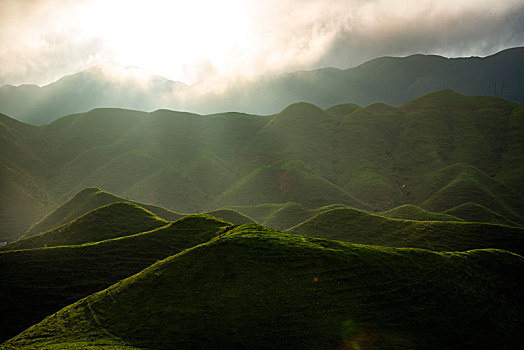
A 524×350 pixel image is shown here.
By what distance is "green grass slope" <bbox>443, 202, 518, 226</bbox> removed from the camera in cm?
11369

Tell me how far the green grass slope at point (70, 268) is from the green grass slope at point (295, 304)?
8.43m

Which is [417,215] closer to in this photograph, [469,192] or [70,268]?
[469,192]

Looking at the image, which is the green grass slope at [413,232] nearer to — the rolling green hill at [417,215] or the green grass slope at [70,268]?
the rolling green hill at [417,215]

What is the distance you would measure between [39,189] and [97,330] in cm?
19229

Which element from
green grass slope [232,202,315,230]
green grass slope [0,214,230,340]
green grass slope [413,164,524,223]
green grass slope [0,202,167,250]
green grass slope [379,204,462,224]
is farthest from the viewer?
green grass slope [413,164,524,223]

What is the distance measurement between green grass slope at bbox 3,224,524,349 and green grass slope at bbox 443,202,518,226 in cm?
7816

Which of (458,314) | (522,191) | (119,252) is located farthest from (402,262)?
(522,191)

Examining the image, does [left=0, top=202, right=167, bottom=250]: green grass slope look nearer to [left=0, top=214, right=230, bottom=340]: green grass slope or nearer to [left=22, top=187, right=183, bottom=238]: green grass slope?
[left=0, top=214, right=230, bottom=340]: green grass slope

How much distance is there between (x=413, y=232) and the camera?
7975cm

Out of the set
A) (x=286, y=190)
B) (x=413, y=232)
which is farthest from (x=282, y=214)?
(x=413, y=232)

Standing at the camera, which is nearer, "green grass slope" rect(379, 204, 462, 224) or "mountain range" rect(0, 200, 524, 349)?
"mountain range" rect(0, 200, 524, 349)

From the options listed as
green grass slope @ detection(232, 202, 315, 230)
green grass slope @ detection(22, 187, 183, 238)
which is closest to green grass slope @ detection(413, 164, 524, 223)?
green grass slope @ detection(232, 202, 315, 230)

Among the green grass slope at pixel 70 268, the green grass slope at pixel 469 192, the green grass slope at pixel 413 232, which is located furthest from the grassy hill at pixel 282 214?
the green grass slope at pixel 70 268

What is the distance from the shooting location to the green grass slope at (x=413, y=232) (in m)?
71.3
